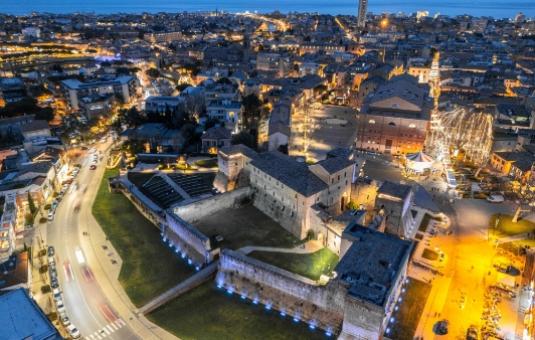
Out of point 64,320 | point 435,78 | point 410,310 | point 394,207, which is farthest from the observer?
point 435,78

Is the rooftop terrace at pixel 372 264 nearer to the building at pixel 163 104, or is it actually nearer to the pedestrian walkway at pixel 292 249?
the pedestrian walkway at pixel 292 249

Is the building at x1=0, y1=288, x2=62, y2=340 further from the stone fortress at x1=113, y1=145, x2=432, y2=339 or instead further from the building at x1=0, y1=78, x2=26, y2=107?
the building at x1=0, y1=78, x2=26, y2=107

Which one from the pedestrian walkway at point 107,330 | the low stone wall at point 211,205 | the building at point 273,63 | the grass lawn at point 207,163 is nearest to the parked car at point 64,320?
the pedestrian walkway at point 107,330

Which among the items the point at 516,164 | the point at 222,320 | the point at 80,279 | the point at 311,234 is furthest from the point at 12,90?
the point at 516,164

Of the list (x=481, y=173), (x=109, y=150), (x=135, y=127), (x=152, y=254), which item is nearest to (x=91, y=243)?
(x=152, y=254)

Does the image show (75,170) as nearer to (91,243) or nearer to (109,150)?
(109,150)

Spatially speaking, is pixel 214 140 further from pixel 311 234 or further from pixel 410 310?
pixel 410 310
